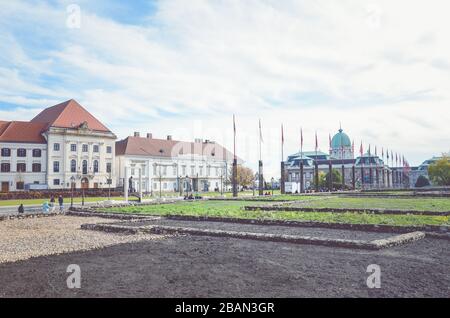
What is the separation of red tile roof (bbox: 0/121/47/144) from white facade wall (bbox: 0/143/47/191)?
916 mm

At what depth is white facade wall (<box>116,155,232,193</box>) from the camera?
89500 millimetres

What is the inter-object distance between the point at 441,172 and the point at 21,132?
3548 inches

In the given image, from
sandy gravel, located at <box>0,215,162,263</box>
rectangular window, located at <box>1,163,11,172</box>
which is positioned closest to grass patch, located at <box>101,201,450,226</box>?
sandy gravel, located at <box>0,215,162,263</box>

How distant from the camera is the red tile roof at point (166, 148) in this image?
9115 centimetres

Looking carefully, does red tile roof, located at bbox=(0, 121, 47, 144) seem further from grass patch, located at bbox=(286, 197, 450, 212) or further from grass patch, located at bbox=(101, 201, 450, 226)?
grass patch, located at bbox=(286, 197, 450, 212)

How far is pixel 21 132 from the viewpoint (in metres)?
73.8

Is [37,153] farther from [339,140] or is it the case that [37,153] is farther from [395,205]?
[339,140]

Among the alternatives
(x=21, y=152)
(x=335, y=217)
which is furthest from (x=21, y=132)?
(x=335, y=217)

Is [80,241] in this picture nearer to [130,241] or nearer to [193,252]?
[130,241]

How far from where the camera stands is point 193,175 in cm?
10169
